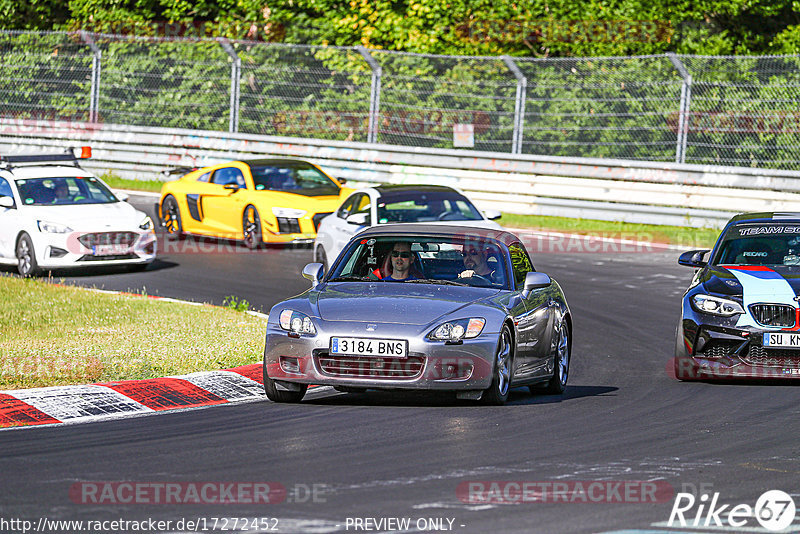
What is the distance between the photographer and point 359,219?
18844mm

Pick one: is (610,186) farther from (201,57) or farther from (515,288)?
(515,288)

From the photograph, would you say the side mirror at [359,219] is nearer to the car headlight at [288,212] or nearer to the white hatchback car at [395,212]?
the white hatchback car at [395,212]

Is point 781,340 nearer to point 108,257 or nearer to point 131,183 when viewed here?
point 108,257

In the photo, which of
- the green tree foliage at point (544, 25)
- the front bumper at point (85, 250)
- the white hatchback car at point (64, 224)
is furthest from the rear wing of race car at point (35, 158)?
the green tree foliage at point (544, 25)

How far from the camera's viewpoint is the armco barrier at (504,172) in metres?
23.9

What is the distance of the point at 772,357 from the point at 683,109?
1309cm

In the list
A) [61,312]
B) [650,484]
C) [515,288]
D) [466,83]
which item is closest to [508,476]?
[650,484]

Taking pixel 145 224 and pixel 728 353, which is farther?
pixel 145 224

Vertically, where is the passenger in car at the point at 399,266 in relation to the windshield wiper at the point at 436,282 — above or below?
above

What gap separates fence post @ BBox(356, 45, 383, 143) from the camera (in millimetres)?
27688

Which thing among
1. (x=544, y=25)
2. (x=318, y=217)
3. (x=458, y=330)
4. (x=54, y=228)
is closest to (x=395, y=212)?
(x=318, y=217)

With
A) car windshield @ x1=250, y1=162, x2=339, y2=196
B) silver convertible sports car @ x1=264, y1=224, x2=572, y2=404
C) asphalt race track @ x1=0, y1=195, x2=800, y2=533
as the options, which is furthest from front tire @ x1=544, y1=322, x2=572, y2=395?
car windshield @ x1=250, y1=162, x2=339, y2=196

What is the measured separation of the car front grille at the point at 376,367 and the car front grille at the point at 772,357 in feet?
10.6

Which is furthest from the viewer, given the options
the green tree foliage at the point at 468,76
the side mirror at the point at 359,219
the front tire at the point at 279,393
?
the green tree foliage at the point at 468,76
